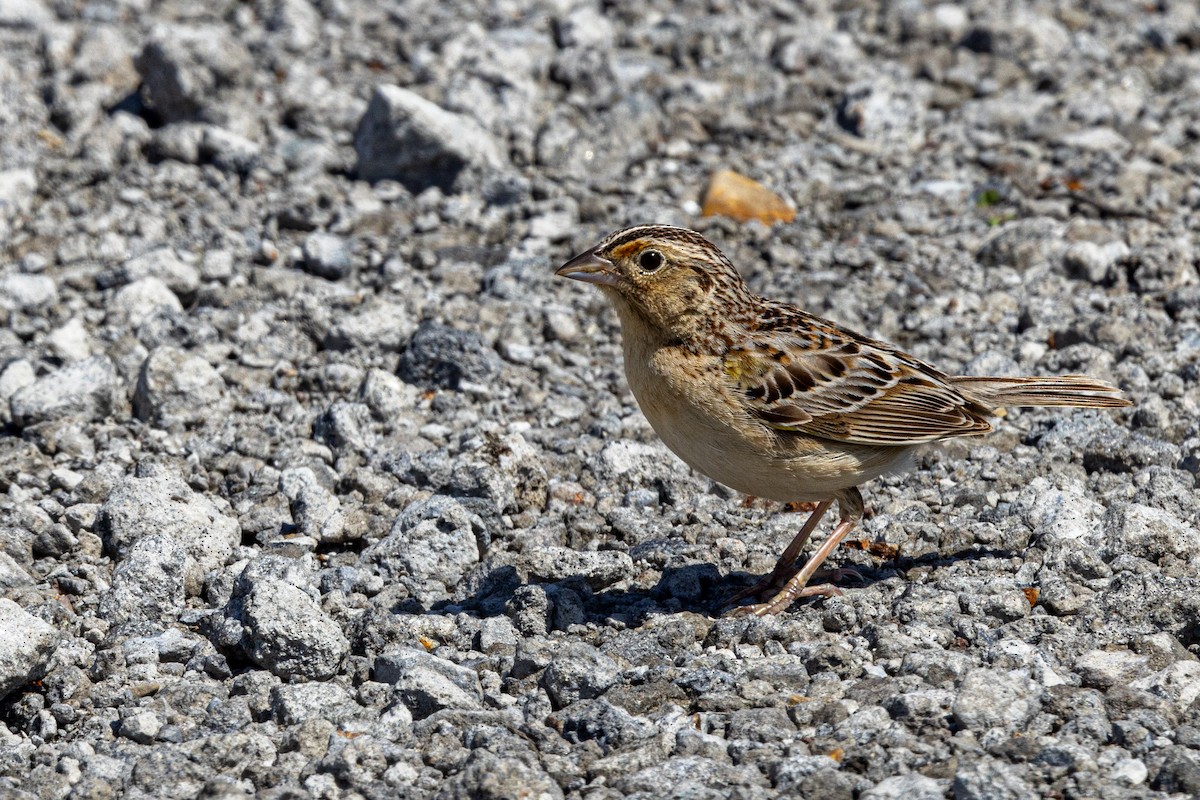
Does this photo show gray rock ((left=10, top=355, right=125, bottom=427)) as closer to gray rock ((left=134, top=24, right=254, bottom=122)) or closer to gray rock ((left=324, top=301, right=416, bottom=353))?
gray rock ((left=324, top=301, right=416, bottom=353))

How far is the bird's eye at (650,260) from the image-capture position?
6266 millimetres

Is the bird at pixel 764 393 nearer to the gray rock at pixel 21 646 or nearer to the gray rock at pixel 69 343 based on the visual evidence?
the gray rock at pixel 21 646

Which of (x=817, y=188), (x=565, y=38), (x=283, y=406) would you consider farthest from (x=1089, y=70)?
(x=283, y=406)

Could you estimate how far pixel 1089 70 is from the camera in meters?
11.4

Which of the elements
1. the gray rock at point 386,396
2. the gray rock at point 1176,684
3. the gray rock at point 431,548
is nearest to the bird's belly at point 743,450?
the gray rock at point 431,548

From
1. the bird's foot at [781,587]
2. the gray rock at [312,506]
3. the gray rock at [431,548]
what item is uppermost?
the bird's foot at [781,587]

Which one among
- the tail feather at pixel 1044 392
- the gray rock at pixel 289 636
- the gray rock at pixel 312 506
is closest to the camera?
the gray rock at pixel 289 636

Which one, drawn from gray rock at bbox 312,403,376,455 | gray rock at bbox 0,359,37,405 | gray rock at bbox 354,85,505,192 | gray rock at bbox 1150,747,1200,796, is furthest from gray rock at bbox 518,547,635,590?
gray rock at bbox 354,85,505,192

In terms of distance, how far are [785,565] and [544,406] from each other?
1889 millimetres

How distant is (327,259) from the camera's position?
29.5 ft

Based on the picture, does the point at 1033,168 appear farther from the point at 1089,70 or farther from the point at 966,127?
the point at 1089,70

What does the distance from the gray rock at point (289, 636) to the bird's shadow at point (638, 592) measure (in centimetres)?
60

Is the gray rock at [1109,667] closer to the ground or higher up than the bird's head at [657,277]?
closer to the ground

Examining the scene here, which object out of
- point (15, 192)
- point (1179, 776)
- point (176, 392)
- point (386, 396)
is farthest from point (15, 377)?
point (1179, 776)
